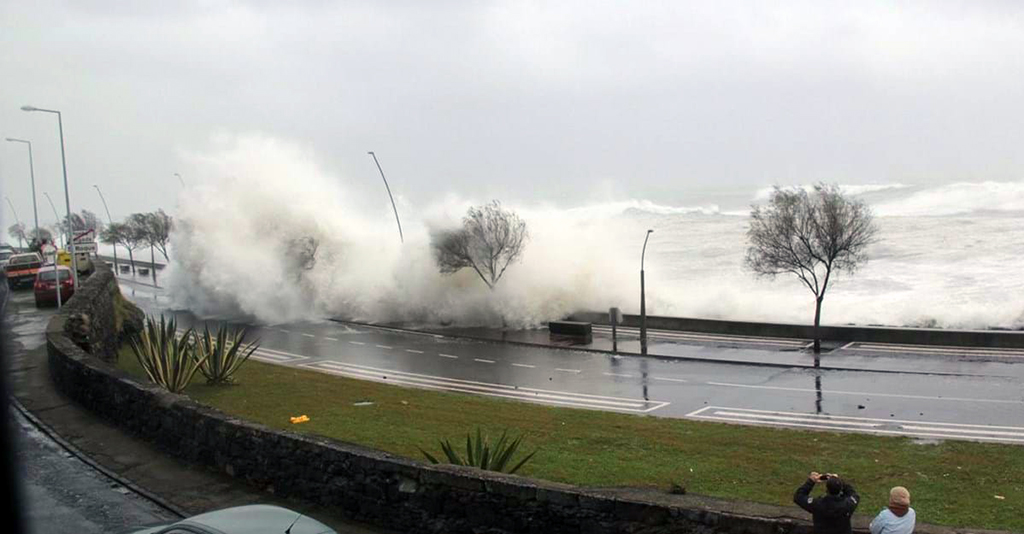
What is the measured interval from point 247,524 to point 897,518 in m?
5.20

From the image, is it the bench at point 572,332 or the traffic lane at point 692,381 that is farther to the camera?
the bench at point 572,332

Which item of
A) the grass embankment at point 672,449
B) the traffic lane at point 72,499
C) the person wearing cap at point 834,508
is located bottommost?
the grass embankment at point 672,449

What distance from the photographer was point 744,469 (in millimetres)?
12602

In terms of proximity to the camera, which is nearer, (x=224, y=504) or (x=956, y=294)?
(x=224, y=504)

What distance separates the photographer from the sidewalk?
9.59 metres

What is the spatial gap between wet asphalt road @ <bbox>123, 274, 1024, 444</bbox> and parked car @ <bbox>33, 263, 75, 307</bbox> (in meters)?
9.52

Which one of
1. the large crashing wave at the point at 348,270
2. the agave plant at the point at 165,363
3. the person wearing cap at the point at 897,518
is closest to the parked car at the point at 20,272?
the large crashing wave at the point at 348,270

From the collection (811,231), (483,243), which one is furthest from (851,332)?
(483,243)

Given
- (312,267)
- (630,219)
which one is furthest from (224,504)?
(630,219)

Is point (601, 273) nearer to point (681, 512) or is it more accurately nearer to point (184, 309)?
point (184, 309)

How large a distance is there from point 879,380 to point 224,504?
20.4m

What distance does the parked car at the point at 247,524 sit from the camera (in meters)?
6.18

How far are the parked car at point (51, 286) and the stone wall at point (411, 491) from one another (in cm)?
2589

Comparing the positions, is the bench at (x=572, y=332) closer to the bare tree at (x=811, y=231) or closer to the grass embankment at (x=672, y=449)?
the bare tree at (x=811, y=231)
